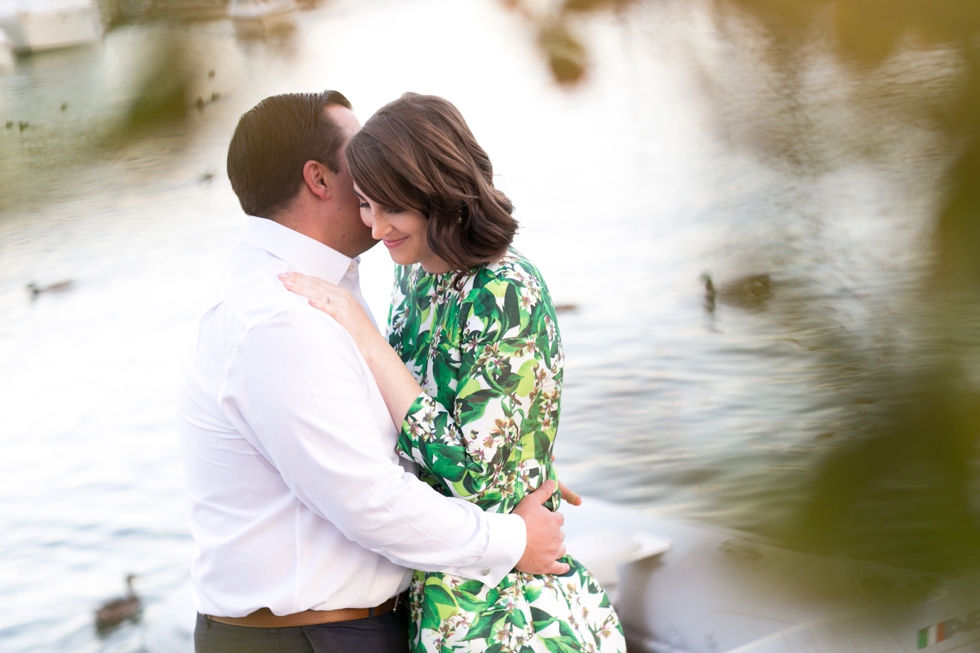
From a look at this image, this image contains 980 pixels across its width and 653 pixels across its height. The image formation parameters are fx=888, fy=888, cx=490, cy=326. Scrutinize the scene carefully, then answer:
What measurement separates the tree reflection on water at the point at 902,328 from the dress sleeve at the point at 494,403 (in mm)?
914

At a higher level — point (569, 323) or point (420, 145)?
point (420, 145)

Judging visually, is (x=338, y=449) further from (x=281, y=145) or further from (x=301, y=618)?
(x=281, y=145)

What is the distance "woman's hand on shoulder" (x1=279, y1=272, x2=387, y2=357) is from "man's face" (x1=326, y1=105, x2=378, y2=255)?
13 centimetres

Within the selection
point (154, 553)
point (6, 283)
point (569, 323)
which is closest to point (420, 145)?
point (6, 283)

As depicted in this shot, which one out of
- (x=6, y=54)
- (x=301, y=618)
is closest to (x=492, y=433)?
(x=301, y=618)

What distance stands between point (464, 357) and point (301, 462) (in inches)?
10.2

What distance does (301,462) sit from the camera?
118cm

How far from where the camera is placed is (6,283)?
320mm

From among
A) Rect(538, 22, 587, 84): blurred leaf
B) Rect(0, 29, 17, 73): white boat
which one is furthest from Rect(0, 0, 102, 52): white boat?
Rect(538, 22, 587, 84): blurred leaf

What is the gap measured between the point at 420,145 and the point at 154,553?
16.2 feet

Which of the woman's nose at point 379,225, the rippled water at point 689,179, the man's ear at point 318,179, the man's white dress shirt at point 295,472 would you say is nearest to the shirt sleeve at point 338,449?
the man's white dress shirt at point 295,472

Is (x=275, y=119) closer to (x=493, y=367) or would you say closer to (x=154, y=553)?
(x=493, y=367)

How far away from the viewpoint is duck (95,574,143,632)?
4.82 metres

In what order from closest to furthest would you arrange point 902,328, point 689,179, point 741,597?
point 902,328 → point 689,179 → point 741,597
